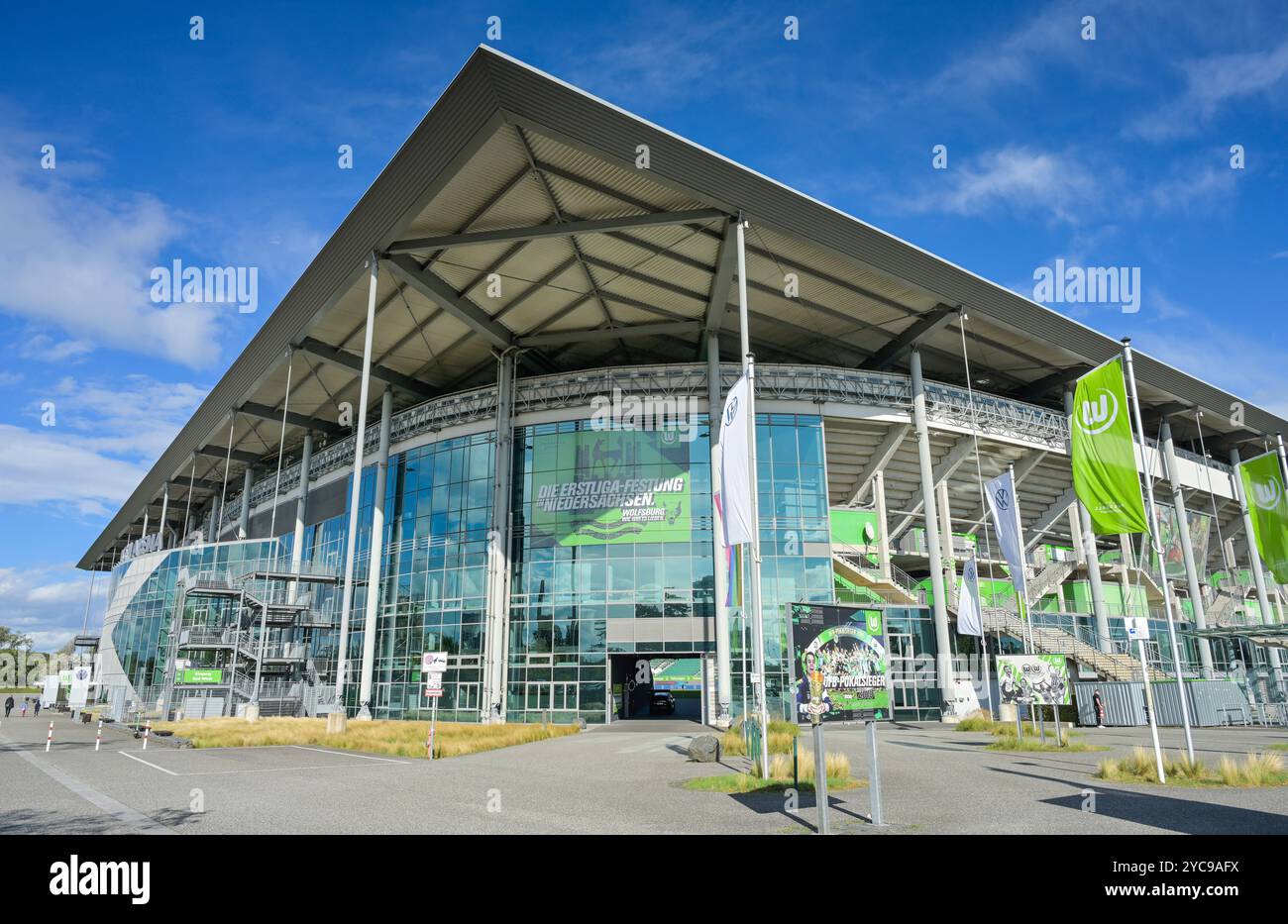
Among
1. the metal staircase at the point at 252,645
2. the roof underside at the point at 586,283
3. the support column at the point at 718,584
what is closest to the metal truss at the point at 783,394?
the support column at the point at 718,584

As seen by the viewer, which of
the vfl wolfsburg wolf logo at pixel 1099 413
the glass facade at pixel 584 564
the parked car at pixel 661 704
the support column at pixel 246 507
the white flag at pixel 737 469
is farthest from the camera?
the support column at pixel 246 507

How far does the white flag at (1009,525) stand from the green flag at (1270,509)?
608 cm

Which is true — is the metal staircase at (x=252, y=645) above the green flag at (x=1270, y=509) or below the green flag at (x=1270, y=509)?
below

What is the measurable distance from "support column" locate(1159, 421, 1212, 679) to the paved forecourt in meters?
27.4

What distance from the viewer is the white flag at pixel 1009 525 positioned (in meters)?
21.7

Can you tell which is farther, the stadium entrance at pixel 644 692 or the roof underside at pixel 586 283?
the stadium entrance at pixel 644 692

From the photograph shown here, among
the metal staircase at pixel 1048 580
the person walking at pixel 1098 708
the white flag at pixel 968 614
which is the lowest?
the person walking at pixel 1098 708

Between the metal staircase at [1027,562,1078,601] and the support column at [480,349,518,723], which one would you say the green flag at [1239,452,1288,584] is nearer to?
the metal staircase at [1027,562,1078,601]

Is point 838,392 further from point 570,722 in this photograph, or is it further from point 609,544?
point 570,722

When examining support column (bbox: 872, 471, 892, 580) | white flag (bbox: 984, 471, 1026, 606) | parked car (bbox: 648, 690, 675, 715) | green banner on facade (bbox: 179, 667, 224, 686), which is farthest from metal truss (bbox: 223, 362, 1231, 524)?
parked car (bbox: 648, 690, 675, 715)

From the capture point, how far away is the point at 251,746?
22.7 metres

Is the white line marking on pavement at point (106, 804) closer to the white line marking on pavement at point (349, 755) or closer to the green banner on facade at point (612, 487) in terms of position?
the white line marking on pavement at point (349, 755)

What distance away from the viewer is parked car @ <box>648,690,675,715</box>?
132 feet

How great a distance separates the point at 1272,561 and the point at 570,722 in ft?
81.5
